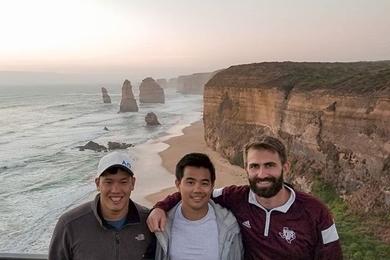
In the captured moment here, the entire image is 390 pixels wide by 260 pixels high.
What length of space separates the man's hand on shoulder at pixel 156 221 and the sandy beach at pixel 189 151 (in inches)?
639

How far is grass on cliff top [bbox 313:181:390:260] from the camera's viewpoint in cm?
1138

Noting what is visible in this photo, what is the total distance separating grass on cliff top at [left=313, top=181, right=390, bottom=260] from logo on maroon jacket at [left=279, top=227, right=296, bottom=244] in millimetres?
9199

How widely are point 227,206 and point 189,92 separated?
16436 cm

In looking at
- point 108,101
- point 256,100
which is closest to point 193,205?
point 256,100

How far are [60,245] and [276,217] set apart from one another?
158 centimetres

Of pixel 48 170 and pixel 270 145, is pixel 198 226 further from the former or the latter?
pixel 48 170

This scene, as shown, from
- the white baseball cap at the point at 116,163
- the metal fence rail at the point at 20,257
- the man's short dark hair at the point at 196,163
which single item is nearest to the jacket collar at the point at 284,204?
the man's short dark hair at the point at 196,163

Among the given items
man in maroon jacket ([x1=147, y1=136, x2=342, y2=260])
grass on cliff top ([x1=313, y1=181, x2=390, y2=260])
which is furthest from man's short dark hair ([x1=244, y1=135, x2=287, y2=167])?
grass on cliff top ([x1=313, y1=181, x2=390, y2=260])

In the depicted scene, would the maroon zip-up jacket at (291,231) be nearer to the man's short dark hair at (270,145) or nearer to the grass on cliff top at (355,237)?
the man's short dark hair at (270,145)

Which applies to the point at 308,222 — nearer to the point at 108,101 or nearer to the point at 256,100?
the point at 256,100

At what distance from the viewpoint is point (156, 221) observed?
295 centimetres

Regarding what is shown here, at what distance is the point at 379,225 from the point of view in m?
13.2

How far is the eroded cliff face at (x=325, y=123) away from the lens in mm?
15047

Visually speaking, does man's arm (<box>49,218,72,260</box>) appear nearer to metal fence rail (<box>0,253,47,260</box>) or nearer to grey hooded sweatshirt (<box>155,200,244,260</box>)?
metal fence rail (<box>0,253,47,260</box>)
